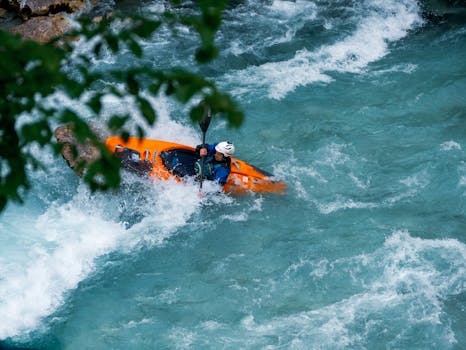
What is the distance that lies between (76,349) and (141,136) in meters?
4.81

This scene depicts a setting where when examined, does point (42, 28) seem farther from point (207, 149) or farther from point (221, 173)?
point (221, 173)

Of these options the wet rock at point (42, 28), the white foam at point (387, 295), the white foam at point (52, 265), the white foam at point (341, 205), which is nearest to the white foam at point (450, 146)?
the white foam at point (341, 205)

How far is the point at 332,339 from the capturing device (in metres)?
6.65

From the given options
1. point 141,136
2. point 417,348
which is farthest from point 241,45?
point 141,136

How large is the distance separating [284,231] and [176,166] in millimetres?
1811

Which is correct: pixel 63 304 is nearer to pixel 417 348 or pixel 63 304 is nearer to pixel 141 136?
pixel 417 348

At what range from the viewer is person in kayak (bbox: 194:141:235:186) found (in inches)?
324

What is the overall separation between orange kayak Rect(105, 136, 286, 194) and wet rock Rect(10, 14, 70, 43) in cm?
470

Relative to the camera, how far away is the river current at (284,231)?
6.91m

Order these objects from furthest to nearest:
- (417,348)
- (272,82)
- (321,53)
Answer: (321,53) < (272,82) < (417,348)

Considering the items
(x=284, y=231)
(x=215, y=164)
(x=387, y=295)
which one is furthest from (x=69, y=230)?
(x=387, y=295)

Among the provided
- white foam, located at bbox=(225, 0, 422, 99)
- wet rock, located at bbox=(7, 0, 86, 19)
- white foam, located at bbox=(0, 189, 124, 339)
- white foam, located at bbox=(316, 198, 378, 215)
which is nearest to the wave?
white foam, located at bbox=(0, 189, 124, 339)

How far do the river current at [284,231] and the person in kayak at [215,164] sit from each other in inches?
14.3

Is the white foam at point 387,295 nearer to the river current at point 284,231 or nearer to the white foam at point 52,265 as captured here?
the river current at point 284,231
